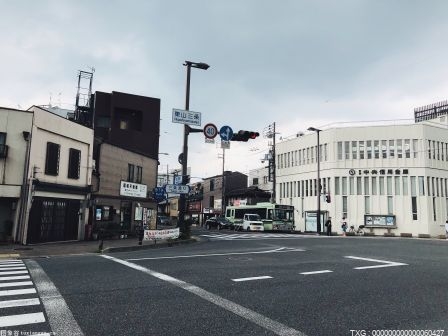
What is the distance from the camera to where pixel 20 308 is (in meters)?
6.04

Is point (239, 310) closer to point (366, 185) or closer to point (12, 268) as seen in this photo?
point (12, 268)

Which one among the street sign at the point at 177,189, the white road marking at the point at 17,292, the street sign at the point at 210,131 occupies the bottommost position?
the white road marking at the point at 17,292

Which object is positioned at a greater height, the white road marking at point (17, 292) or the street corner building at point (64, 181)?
the street corner building at point (64, 181)

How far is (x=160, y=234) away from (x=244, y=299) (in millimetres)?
14878

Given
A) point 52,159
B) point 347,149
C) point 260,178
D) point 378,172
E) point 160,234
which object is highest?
point 347,149

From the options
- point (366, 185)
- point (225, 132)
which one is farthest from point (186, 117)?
point (366, 185)

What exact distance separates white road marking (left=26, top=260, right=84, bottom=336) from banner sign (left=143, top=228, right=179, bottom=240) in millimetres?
11321

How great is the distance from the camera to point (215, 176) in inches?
3029

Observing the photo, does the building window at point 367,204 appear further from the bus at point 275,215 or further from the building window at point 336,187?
the bus at point 275,215

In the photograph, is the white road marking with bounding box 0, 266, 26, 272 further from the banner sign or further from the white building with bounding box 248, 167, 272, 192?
the white building with bounding box 248, 167, 272, 192

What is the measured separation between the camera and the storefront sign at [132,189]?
94.3 feet

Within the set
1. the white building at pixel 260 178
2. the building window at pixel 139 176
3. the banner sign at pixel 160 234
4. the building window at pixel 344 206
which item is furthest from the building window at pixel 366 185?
the banner sign at pixel 160 234

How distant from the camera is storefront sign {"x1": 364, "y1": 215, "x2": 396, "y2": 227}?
4581 cm

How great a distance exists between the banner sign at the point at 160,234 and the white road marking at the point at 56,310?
11321 mm
